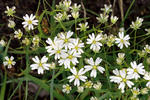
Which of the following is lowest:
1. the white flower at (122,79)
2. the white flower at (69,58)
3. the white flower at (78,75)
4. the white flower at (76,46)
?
the white flower at (122,79)

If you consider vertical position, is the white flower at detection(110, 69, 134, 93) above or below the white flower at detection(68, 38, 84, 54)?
below

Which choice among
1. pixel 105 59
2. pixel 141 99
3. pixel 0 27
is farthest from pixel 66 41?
pixel 0 27

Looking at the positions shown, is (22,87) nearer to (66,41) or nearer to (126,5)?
(66,41)

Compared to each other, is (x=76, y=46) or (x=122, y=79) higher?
(x=76, y=46)

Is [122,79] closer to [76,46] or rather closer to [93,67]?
[93,67]

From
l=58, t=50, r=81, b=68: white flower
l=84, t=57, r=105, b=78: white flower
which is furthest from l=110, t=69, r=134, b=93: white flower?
l=58, t=50, r=81, b=68: white flower

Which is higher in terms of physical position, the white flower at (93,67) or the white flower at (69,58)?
the white flower at (69,58)

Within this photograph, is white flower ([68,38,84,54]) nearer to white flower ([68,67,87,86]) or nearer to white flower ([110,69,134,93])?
white flower ([68,67,87,86])

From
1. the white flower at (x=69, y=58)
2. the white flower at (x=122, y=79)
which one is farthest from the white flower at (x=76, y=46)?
the white flower at (x=122, y=79)

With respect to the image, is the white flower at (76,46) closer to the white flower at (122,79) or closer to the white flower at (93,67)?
the white flower at (93,67)

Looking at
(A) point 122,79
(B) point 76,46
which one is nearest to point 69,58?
(B) point 76,46

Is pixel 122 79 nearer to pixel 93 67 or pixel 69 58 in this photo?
pixel 93 67
